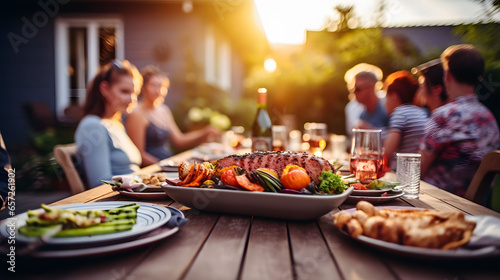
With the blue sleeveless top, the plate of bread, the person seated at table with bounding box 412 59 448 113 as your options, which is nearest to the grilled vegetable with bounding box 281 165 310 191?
the plate of bread

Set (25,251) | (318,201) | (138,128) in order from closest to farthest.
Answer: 1. (25,251)
2. (318,201)
3. (138,128)

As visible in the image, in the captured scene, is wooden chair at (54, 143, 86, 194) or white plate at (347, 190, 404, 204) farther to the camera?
wooden chair at (54, 143, 86, 194)

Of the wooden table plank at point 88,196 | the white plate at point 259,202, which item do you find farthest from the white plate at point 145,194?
the white plate at point 259,202

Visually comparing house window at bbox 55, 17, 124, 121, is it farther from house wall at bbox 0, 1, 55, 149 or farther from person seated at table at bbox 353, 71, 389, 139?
person seated at table at bbox 353, 71, 389, 139

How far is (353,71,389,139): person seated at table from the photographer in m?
4.69

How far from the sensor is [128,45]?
9.13 m

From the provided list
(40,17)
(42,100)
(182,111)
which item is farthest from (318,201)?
(40,17)

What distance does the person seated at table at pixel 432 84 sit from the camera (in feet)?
10.4

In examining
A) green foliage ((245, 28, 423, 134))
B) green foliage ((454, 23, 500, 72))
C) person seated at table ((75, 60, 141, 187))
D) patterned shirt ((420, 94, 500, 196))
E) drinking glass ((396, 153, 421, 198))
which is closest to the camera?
drinking glass ((396, 153, 421, 198))

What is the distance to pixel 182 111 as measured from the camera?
882 cm

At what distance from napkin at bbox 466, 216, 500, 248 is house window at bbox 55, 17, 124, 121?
375 inches

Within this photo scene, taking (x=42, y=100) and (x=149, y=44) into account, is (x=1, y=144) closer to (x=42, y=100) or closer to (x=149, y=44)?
(x=149, y=44)

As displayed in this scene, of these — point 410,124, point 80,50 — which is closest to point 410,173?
point 410,124

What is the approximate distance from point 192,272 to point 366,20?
9016 millimetres
